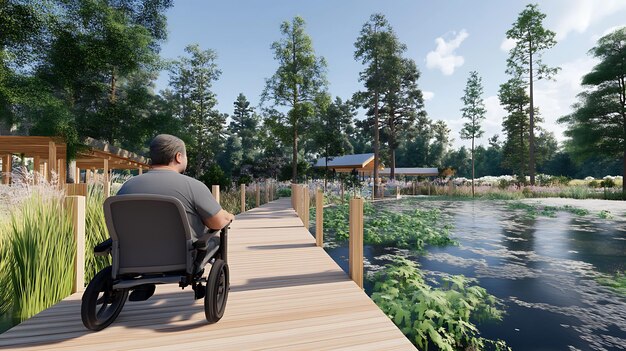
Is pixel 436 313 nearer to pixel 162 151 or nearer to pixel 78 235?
pixel 162 151

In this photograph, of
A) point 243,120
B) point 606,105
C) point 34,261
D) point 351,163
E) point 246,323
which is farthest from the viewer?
point 243,120

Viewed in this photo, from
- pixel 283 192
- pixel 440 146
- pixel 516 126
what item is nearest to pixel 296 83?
pixel 283 192

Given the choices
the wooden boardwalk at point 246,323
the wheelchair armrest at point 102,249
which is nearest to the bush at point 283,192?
the wooden boardwalk at point 246,323

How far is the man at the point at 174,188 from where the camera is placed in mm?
2312

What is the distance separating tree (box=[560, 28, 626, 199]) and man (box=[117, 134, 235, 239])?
32.7m

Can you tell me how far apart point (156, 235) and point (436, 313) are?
3.19 m

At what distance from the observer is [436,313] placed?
357 centimetres

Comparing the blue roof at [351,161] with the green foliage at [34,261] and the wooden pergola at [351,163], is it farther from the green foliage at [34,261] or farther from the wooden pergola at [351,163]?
the green foliage at [34,261]

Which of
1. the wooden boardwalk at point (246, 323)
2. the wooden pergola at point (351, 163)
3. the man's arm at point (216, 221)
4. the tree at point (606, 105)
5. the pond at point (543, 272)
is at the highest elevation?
the tree at point (606, 105)

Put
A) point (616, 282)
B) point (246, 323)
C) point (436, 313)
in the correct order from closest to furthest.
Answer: point (246, 323), point (436, 313), point (616, 282)

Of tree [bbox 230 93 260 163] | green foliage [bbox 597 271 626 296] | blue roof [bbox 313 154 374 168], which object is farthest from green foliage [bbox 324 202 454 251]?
tree [bbox 230 93 260 163]

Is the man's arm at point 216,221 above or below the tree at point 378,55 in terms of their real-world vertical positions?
below

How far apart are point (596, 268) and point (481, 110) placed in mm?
29346

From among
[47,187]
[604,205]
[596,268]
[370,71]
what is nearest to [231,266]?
[47,187]
